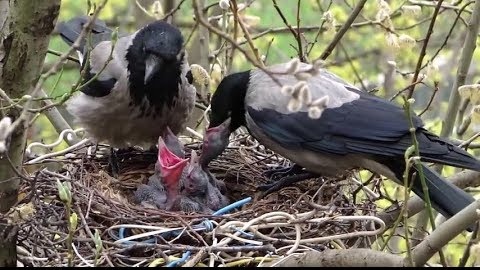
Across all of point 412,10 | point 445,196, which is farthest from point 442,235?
point 412,10

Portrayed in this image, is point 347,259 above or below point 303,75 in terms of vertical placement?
below

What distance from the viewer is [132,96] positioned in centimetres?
404

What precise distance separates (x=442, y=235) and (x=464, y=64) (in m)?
2.00

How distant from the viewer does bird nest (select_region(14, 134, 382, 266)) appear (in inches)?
111

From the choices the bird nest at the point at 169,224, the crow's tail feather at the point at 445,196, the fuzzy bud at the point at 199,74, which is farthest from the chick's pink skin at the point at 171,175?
the crow's tail feather at the point at 445,196

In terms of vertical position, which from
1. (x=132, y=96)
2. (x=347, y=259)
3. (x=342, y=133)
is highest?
(x=347, y=259)

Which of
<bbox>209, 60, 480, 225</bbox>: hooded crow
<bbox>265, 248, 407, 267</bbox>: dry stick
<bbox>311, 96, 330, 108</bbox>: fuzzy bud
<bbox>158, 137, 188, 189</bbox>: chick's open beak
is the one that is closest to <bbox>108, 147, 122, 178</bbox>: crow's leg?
<bbox>158, 137, 188, 189</bbox>: chick's open beak

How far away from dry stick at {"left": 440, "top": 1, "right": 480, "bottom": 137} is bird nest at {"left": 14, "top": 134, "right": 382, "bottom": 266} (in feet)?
2.15

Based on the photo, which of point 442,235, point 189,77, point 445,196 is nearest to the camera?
point 442,235

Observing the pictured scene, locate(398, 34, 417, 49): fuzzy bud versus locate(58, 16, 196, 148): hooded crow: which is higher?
locate(398, 34, 417, 49): fuzzy bud

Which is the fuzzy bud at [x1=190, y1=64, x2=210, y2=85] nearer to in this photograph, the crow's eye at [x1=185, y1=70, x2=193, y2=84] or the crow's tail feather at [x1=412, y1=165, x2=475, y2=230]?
the crow's eye at [x1=185, y1=70, x2=193, y2=84]

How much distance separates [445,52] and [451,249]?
236 centimetres

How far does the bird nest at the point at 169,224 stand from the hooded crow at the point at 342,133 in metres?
0.17

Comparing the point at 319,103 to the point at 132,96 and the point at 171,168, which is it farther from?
the point at 132,96
